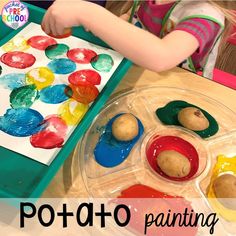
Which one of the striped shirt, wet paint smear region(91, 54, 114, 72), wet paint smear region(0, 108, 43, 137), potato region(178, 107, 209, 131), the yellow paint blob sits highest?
the striped shirt

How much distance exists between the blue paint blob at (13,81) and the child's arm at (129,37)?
15 cm

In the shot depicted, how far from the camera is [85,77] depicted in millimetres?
814

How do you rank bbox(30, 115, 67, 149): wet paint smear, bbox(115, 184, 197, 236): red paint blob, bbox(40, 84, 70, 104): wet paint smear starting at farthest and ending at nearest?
bbox(40, 84, 70, 104): wet paint smear, bbox(30, 115, 67, 149): wet paint smear, bbox(115, 184, 197, 236): red paint blob

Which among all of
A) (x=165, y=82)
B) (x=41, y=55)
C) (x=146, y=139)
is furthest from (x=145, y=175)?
(x=41, y=55)

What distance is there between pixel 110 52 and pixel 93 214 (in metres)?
0.45

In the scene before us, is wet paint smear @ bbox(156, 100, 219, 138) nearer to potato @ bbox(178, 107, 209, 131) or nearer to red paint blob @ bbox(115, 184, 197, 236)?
potato @ bbox(178, 107, 209, 131)

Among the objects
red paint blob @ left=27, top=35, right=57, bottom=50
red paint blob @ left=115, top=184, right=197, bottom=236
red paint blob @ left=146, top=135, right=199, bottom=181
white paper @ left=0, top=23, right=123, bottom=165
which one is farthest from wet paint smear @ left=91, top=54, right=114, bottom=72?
red paint blob @ left=115, top=184, right=197, bottom=236

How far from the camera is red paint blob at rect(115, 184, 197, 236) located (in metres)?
0.54

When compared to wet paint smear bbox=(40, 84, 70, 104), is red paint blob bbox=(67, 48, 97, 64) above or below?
above

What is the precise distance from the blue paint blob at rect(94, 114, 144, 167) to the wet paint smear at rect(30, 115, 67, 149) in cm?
7

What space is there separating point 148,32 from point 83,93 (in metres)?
0.19

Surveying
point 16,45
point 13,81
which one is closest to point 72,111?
point 13,81

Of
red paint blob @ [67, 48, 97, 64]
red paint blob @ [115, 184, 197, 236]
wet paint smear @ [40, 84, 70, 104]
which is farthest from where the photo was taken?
red paint blob @ [67, 48, 97, 64]

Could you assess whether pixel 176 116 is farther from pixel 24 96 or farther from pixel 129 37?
pixel 24 96
